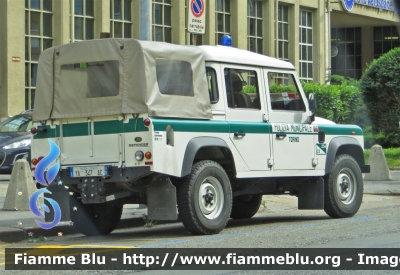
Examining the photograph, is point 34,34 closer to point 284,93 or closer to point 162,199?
point 284,93

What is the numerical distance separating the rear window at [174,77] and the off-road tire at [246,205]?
9.38ft

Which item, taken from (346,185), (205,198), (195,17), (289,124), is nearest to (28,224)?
(205,198)

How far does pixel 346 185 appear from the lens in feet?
42.4

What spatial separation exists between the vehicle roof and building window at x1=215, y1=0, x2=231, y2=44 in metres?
25.1

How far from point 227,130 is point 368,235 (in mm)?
2219

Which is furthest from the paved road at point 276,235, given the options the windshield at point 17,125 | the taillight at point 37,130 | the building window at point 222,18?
the building window at point 222,18

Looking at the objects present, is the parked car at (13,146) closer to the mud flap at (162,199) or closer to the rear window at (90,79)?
the rear window at (90,79)

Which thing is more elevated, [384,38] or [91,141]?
[384,38]

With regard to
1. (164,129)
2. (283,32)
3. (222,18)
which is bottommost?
(164,129)

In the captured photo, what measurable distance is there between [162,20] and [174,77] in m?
24.1

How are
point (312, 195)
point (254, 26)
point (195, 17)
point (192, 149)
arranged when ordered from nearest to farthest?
point (192, 149), point (312, 195), point (195, 17), point (254, 26)

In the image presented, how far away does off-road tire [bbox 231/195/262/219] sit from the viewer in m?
13.2

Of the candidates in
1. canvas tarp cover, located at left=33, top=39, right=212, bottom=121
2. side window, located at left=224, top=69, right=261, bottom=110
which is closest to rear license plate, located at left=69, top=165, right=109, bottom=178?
canvas tarp cover, located at left=33, top=39, right=212, bottom=121

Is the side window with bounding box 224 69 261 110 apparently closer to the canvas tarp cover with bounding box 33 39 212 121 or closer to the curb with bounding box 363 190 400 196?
the canvas tarp cover with bounding box 33 39 212 121
